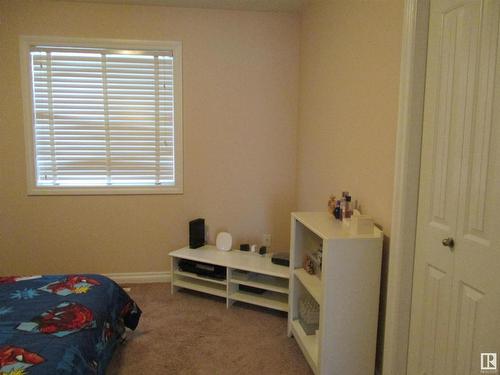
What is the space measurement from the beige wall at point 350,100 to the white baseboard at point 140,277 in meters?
1.59

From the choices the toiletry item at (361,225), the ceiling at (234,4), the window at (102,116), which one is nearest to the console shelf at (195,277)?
the window at (102,116)

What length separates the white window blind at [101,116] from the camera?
316cm

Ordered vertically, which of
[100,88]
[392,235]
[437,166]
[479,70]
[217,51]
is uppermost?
[217,51]

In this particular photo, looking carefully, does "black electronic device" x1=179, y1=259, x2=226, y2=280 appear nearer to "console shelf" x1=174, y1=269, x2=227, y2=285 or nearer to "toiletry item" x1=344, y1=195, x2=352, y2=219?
"console shelf" x1=174, y1=269, x2=227, y2=285

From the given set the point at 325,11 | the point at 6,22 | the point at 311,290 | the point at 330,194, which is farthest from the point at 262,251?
the point at 6,22

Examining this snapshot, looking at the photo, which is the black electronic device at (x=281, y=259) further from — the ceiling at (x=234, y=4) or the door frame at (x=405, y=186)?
the ceiling at (x=234, y=4)

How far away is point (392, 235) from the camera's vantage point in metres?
1.73

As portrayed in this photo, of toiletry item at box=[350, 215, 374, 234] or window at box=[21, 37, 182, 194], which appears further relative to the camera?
window at box=[21, 37, 182, 194]

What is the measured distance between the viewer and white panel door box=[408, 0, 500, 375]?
4.08 feet

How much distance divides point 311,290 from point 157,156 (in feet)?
6.68

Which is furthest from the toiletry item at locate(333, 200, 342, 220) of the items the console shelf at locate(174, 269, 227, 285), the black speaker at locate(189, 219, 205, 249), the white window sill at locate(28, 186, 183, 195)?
the white window sill at locate(28, 186, 183, 195)

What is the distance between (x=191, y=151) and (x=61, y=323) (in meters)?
1.98

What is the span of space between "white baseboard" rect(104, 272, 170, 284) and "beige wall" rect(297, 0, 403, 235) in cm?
159

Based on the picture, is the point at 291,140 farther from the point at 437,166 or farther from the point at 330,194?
the point at 437,166
